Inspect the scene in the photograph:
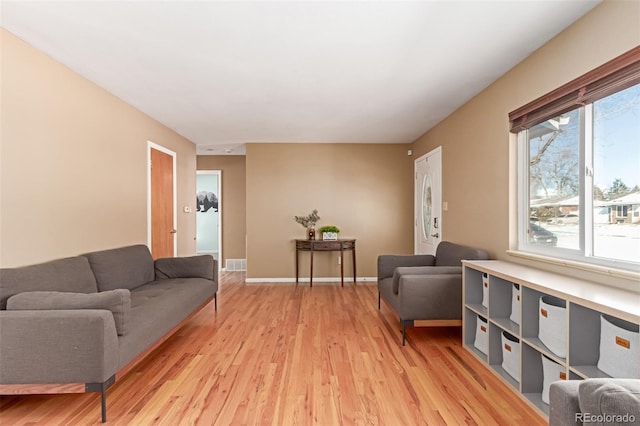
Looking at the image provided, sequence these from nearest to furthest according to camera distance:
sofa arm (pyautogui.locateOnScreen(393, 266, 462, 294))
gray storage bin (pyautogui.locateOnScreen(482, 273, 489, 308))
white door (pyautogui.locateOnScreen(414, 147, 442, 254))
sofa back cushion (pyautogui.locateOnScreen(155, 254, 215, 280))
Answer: gray storage bin (pyautogui.locateOnScreen(482, 273, 489, 308)) < sofa arm (pyautogui.locateOnScreen(393, 266, 462, 294)) < sofa back cushion (pyautogui.locateOnScreen(155, 254, 215, 280)) < white door (pyautogui.locateOnScreen(414, 147, 442, 254))

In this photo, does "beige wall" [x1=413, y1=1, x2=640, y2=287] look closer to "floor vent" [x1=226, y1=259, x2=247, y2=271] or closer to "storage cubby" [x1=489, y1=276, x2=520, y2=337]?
"storage cubby" [x1=489, y1=276, x2=520, y2=337]

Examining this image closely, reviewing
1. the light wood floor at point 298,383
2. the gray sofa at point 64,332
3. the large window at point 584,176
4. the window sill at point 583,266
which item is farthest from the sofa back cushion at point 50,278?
the large window at point 584,176

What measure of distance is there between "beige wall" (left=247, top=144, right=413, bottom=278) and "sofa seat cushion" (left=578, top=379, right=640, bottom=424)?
4731mm

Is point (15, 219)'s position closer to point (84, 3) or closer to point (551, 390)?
point (84, 3)

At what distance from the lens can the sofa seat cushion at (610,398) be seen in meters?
0.85

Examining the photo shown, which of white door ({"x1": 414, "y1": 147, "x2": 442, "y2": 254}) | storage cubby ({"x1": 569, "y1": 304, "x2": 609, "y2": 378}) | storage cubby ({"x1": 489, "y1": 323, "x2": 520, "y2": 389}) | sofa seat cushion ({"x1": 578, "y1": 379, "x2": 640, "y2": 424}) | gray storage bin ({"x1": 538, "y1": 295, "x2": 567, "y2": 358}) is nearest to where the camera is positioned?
sofa seat cushion ({"x1": 578, "y1": 379, "x2": 640, "y2": 424})

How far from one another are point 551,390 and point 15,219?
3.12 m

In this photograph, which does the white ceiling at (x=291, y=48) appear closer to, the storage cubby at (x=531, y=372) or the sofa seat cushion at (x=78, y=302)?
the sofa seat cushion at (x=78, y=302)

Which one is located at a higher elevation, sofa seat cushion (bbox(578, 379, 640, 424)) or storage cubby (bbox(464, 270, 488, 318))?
sofa seat cushion (bbox(578, 379, 640, 424))

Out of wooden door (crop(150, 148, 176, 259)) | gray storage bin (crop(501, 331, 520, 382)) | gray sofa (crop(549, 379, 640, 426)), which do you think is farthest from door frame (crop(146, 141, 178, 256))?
gray sofa (crop(549, 379, 640, 426))

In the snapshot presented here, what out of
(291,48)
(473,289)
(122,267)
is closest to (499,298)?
(473,289)

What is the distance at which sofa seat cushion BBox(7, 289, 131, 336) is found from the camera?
1.82 meters

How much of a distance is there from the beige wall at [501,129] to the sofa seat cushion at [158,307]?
2.87 m

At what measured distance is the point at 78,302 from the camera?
184cm
